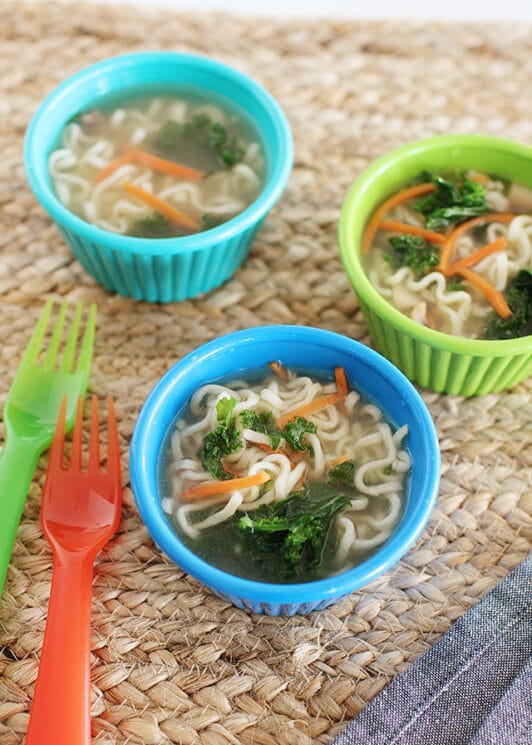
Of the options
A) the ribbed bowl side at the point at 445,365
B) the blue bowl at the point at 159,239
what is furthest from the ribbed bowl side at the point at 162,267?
the ribbed bowl side at the point at 445,365

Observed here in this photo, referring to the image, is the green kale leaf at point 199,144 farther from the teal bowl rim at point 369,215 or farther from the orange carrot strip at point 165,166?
the teal bowl rim at point 369,215

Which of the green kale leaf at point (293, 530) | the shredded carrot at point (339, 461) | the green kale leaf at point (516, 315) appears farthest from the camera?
the green kale leaf at point (516, 315)

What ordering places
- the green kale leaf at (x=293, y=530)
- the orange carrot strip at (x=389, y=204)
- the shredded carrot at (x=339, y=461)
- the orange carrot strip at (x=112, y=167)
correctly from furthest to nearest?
1. the orange carrot strip at (x=112, y=167)
2. the orange carrot strip at (x=389, y=204)
3. the shredded carrot at (x=339, y=461)
4. the green kale leaf at (x=293, y=530)

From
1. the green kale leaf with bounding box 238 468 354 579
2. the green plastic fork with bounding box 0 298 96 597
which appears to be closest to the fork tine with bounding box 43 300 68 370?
the green plastic fork with bounding box 0 298 96 597

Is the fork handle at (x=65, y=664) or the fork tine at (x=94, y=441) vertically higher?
the fork tine at (x=94, y=441)

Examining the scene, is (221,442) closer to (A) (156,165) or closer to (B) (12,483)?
(B) (12,483)

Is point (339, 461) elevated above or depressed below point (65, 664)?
above

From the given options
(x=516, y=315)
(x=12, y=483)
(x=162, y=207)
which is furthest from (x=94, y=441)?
(x=516, y=315)

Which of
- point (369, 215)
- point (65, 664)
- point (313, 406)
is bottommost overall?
point (65, 664)
